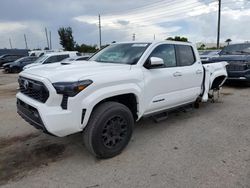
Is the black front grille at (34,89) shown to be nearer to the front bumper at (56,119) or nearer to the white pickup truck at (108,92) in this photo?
the white pickup truck at (108,92)

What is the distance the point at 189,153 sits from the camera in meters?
3.72

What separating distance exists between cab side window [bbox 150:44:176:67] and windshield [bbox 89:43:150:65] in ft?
0.74

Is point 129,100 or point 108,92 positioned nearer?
point 108,92

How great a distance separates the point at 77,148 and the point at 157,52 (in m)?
2.20

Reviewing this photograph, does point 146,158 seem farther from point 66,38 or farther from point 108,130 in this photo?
point 66,38

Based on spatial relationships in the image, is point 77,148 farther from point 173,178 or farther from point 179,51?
point 179,51

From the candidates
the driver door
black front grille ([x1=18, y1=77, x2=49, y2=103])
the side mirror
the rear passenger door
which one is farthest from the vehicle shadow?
black front grille ([x1=18, y1=77, x2=49, y2=103])

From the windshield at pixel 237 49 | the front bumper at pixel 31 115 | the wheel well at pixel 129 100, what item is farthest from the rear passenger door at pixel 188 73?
the windshield at pixel 237 49

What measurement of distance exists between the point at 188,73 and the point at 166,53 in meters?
0.68

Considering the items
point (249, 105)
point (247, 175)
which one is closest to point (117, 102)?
point (247, 175)

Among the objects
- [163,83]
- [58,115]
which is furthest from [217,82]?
[58,115]

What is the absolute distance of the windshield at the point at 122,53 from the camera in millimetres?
4180

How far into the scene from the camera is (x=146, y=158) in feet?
11.8

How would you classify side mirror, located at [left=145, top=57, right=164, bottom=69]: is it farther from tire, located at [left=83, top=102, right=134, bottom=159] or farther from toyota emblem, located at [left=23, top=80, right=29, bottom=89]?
toyota emblem, located at [left=23, top=80, right=29, bottom=89]
